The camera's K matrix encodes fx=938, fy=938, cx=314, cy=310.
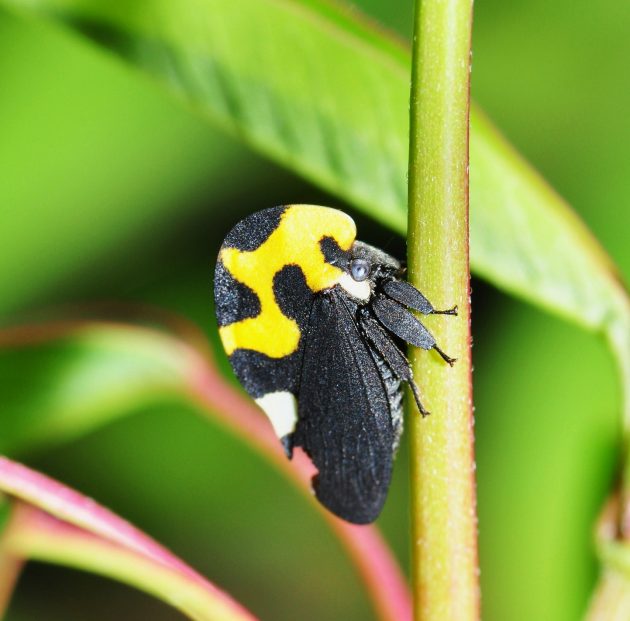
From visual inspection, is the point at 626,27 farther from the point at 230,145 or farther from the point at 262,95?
the point at 262,95

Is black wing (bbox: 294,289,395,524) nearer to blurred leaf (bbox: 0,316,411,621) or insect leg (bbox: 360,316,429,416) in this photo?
insect leg (bbox: 360,316,429,416)

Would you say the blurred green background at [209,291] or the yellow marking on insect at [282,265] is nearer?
the yellow marking on insect at [282,265]

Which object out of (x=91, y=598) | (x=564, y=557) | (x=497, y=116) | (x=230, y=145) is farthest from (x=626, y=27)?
(x=91, y=598)

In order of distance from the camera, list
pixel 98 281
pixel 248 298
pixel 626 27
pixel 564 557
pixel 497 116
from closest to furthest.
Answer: pixel 248 298
pixel 564 557
pixel 626 27
pixel 497 116
pixel 98 281

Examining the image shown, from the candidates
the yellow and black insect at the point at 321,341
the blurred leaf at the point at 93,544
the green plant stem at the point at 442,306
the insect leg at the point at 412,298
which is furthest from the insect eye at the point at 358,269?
the blurred leaf at the point at 93,544

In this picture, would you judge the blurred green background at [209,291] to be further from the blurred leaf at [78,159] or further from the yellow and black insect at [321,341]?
the yellow and black insect at [321,341]

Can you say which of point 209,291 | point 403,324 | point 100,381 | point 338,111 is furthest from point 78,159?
point 403,324
